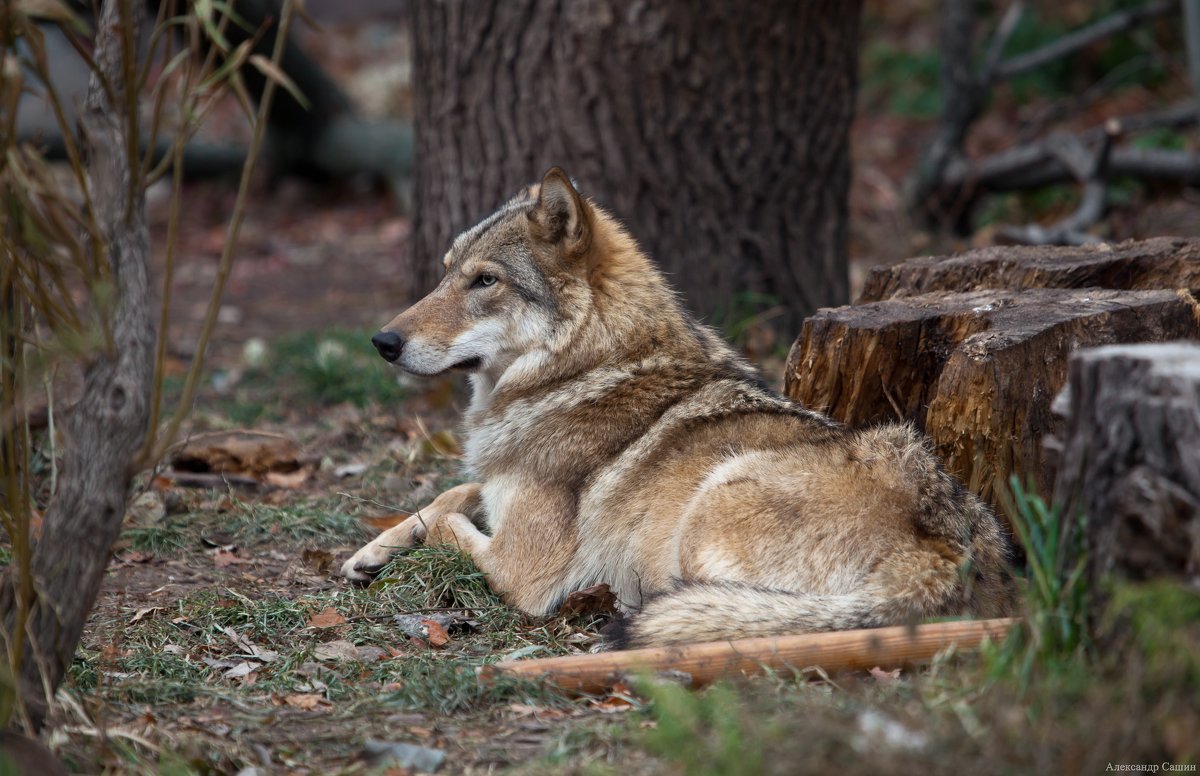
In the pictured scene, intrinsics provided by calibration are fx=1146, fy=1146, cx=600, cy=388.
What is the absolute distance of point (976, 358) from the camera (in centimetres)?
428

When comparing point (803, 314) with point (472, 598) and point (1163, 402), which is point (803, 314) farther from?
point (1163, 402)

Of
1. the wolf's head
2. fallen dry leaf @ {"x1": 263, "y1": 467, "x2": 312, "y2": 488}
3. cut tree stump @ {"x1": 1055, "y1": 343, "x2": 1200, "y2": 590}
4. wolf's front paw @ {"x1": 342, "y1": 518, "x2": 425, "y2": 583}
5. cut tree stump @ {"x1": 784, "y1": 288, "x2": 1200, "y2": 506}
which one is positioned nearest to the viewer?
cut tree stump @ {"x1": 1055, "y1": 343, "x2": 1200, "y2": 590}

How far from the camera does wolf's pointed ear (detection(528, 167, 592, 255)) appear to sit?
15.9 ft

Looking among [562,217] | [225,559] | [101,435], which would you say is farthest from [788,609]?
[225,559]

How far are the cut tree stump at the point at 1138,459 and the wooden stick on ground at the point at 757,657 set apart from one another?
0.64 metres

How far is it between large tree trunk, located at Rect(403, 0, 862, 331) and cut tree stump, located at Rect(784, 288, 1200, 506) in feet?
7.95

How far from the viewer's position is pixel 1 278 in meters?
3.03

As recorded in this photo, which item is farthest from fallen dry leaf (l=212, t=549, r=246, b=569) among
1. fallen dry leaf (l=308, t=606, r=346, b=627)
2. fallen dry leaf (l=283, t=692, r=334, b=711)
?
fallen dry leaf (l=283, t=692, r=334, b=711)

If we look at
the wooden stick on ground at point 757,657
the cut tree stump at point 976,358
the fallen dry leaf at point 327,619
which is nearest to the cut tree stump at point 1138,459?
the wooden stick on ground at point 757,657

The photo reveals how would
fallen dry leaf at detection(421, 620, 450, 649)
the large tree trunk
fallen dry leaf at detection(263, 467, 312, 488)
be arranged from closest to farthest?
1. fallen dry leaf at detection(421, 620, 450, 649)
2. fallen dry leaf at detection(263, 467, 312, 488)
3. the large tree trunk

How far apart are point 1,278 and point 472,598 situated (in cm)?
221

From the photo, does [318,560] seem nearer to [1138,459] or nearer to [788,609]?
[788,609]

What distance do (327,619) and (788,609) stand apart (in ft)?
5.69

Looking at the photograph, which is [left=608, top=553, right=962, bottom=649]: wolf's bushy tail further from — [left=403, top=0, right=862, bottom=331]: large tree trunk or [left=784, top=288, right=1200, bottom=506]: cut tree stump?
[left=403, top=0, right=862, bottom=331]: large tree trunk
